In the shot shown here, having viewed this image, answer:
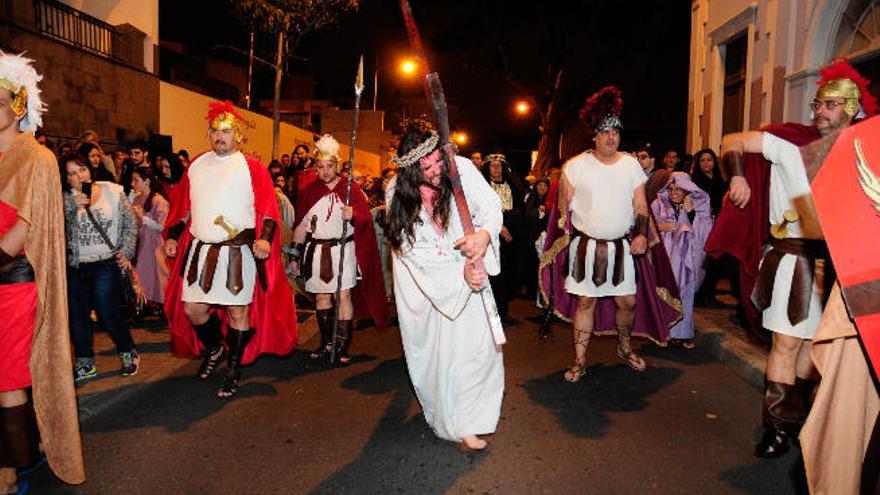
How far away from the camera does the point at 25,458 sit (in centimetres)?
310

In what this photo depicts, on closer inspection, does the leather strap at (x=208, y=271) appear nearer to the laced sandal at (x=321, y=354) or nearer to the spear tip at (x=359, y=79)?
the laced sandal at (x=321, y=354)

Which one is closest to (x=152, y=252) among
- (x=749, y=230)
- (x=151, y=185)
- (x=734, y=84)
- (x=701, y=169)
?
(x=151, y=185)

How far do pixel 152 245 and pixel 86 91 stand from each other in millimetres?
6445

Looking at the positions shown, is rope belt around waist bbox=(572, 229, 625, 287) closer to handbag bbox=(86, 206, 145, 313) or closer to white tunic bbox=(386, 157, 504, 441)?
white tunic bbox=(386, 157, 504, 441)

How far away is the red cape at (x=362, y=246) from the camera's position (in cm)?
614

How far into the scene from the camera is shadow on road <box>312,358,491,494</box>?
3500 millimetres

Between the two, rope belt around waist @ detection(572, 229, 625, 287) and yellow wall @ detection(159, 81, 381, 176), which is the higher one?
yellow wall @ detection(159, 81, 381, 176)

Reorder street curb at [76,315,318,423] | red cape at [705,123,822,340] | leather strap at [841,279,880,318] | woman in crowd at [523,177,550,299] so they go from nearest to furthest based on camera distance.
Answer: leather strap at [841,279,880,318] → red cape at [705,123,822,340] → street curb at [76,315,318,423] → woman in crowd at [523,177,550,299]

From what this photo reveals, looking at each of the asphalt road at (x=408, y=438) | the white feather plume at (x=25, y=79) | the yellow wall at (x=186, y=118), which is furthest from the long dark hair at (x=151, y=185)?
the yellow wall at (x=186, y=118)

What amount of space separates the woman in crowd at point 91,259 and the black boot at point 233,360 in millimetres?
897

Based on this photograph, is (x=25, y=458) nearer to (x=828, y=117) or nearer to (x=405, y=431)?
(x=405, y=431)

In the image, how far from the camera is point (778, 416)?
381cm

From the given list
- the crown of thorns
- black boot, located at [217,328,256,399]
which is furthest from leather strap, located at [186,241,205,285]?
the crown of thorns

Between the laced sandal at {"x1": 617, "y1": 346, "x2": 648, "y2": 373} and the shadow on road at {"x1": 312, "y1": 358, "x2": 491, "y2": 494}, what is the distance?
2.11m
